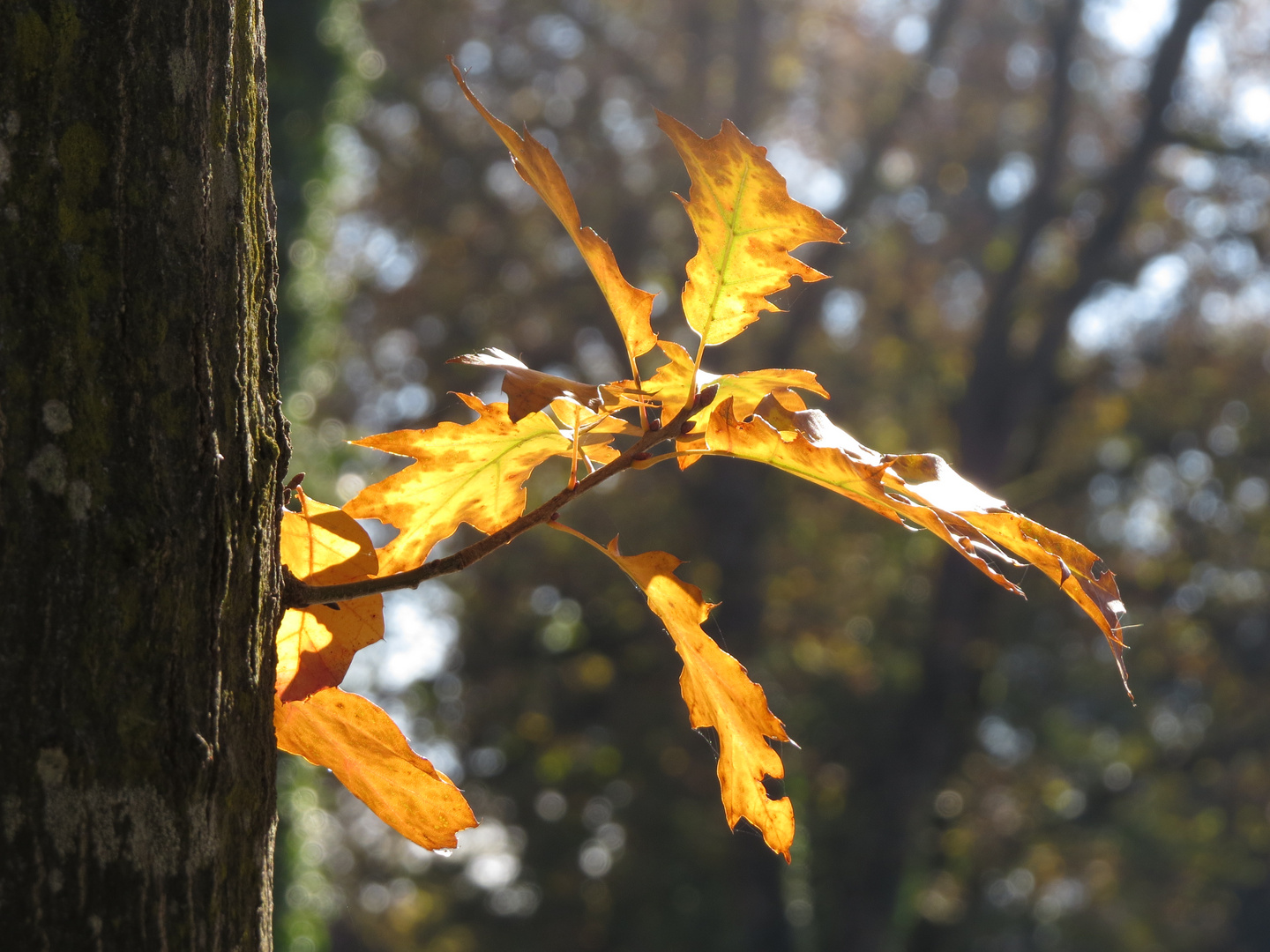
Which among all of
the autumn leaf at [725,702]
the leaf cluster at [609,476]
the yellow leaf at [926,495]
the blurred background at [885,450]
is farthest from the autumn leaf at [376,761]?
the blurred background at [885,450]

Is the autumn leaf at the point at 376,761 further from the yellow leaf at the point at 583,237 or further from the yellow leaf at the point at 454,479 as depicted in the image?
the yellow leaf at the point at 583,237

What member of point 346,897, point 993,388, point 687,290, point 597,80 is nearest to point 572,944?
point 346,897

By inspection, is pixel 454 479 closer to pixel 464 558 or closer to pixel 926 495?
pixel 464 558

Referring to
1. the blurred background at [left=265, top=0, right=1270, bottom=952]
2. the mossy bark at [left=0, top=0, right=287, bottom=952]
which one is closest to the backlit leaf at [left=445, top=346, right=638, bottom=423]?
the mossy bark at [left=0, top=0, right=287, bottom=952]

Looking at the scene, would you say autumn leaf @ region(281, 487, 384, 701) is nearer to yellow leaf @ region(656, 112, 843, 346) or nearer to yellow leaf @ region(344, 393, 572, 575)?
yellow leaf @ region(344, 393, 572, 575)

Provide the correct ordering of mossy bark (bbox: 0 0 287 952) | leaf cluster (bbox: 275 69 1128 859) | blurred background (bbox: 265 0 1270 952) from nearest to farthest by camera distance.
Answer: mossy bark (bbox: 0 0 287 952), leaf cluster (bbox: 275 69 1128 859), blurred background (bbox: 265 0 1270 952)

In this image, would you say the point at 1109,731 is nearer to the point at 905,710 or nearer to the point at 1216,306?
the point at 905,710
